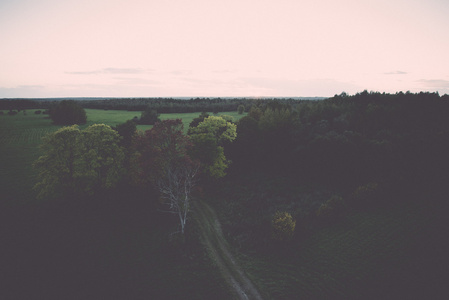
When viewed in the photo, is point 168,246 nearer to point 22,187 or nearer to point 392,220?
point 392,220

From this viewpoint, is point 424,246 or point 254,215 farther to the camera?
point 254,215

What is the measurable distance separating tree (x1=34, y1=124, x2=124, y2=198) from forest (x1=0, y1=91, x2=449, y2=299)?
16cm

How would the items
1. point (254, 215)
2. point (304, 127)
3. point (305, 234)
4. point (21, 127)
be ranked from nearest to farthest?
point (305, 234)
point (254, 215)
point (304, 127)
point (21, 127)

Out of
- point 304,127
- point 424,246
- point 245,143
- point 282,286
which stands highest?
point 304,127

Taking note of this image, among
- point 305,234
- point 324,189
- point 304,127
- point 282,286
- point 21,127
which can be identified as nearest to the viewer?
point 282,286

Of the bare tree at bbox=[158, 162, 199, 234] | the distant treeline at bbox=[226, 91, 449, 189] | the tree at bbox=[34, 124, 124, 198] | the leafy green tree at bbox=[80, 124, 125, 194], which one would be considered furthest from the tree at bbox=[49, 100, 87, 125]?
the bare tree at bbox=[158, 162, 199, 234]

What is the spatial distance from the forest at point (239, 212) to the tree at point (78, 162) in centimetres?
16

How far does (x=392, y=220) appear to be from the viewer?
82.4 ft

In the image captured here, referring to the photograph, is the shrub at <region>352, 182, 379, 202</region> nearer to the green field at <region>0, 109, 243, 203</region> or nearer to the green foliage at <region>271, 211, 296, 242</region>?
the green foliage at <region>271, 211, 296, 242</region>

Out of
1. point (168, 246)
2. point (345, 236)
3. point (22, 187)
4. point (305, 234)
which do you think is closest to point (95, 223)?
point (168, 246)

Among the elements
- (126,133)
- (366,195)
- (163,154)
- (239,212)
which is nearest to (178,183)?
(163,154)

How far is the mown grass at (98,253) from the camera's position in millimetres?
17984

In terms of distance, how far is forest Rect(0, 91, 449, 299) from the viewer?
744 inches

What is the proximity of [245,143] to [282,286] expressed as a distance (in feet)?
95.2
